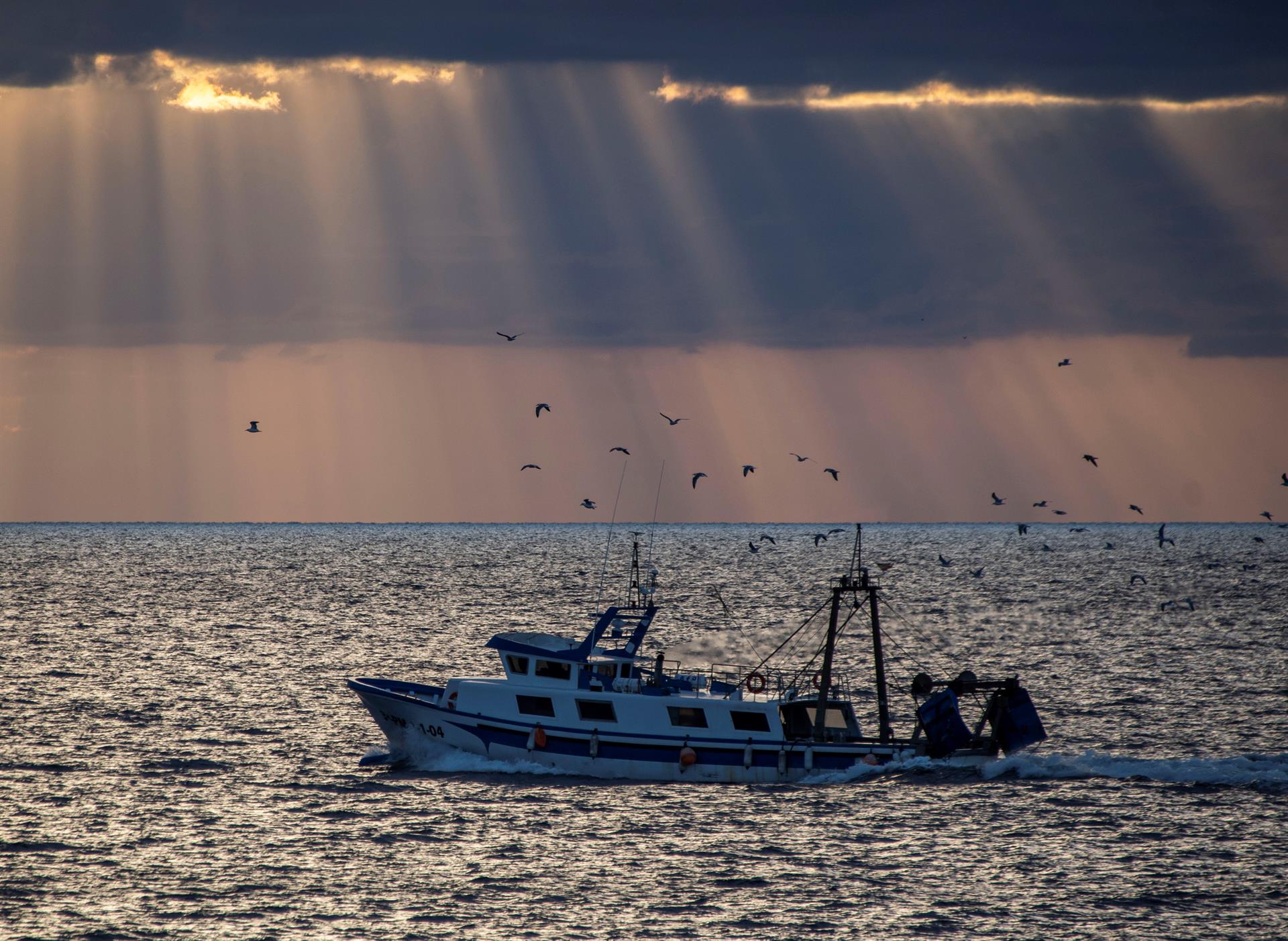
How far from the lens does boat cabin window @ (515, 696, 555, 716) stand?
44375 millimetres

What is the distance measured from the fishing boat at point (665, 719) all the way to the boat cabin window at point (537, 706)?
0.14 feet

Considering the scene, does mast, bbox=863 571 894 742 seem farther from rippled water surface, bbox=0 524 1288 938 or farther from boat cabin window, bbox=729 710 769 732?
boat cabin window, bbox=729 710 769 732

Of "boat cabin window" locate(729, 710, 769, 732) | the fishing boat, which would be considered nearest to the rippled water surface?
the fishing boat

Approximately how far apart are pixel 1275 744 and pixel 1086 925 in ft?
77.4

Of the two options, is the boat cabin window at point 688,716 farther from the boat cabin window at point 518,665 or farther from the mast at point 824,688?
the boat cabin window at point 518,665

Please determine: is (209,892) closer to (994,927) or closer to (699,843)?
(699,843)

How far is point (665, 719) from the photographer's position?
43.8 metres

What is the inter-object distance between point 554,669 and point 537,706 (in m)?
1.25

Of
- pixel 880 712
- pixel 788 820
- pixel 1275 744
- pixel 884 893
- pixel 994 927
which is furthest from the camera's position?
pixel 1275 744

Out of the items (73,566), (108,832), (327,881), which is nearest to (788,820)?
(327,881)

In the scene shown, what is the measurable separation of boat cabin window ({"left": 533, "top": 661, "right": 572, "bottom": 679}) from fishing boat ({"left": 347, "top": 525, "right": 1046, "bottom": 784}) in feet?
0.13

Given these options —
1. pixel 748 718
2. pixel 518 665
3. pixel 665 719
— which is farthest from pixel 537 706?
pixel 748 718

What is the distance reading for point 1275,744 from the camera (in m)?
50.5

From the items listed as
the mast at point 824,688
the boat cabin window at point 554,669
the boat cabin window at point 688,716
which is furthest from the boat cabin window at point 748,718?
the boat cabin window at point 554,669
